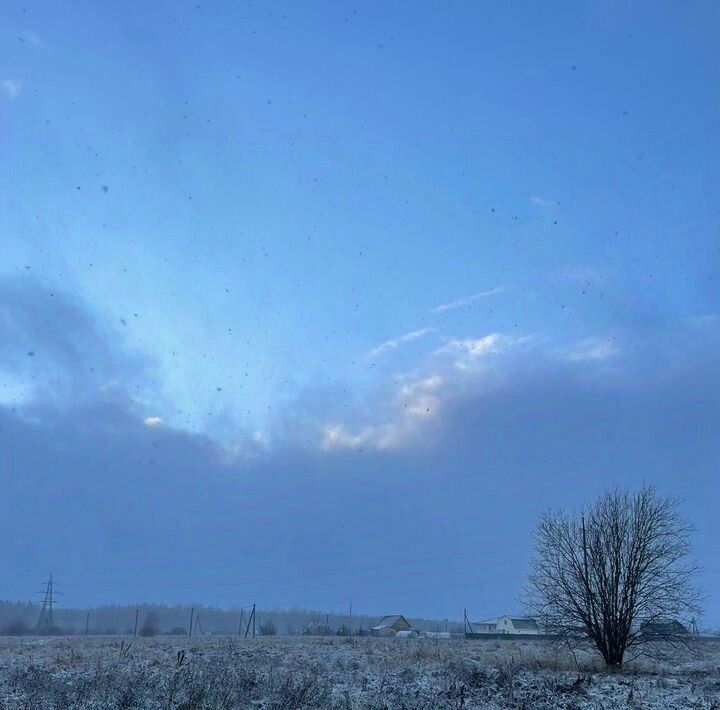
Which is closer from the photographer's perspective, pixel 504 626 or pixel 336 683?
pixel 336 683

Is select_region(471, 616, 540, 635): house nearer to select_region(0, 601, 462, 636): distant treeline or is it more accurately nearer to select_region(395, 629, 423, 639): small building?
select_region(0, 601, 462, 636): distant treeline

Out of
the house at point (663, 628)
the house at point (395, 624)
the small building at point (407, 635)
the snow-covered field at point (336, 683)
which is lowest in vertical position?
the snow-covered field at point (336, 683)

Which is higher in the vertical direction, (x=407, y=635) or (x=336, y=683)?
(x=407, y=635)

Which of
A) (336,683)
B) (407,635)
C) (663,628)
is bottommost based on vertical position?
(336,683)

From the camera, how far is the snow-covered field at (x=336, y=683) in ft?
61.5

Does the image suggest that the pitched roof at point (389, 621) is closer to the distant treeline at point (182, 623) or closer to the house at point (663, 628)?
the distant treeline at point (182, 623)

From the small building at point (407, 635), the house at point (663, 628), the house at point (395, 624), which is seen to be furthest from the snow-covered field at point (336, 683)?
the house at point (395, 624)

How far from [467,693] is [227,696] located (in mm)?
7080

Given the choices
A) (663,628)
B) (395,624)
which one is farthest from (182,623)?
(663,628)

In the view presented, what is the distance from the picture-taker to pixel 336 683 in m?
23.1

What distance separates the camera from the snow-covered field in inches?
738

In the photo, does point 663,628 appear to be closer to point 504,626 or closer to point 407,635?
point 407,635

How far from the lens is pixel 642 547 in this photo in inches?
1257

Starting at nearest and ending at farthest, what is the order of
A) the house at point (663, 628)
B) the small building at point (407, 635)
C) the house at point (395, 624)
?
the house at point (663, 628), the small building at point (407, 635), the house at point (395, 624)
